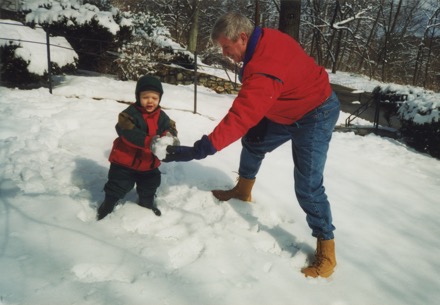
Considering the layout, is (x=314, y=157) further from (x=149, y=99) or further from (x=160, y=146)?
(x=149, y=99)

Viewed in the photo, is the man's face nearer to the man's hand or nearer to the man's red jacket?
the man's red jacket

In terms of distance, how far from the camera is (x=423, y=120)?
603cm

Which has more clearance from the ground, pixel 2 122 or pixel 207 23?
pixel 207 23

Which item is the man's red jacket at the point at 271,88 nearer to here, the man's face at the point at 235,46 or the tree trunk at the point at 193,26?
the man's face at the point at 235,46

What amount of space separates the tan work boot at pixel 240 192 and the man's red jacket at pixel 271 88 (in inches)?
39.9

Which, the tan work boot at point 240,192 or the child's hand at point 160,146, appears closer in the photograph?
the child's hand at point 160,146

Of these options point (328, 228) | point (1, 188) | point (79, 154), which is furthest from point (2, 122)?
point (328, 228)

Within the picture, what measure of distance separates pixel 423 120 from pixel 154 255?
6114 mm

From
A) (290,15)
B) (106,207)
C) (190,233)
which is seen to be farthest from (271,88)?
(290,15)

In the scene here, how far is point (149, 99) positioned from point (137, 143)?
0.35 metres

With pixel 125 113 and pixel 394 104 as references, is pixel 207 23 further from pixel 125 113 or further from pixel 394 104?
pixel 125 113

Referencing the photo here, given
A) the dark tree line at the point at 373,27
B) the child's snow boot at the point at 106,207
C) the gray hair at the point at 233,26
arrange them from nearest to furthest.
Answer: the gray hair at the point at 233,26 → the child's snow boot at the point at 106,207 → the dark tree line at the point at 373,27

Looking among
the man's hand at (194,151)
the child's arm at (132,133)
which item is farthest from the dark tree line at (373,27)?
the man's hand at (194,151)

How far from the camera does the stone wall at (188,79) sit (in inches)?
390
